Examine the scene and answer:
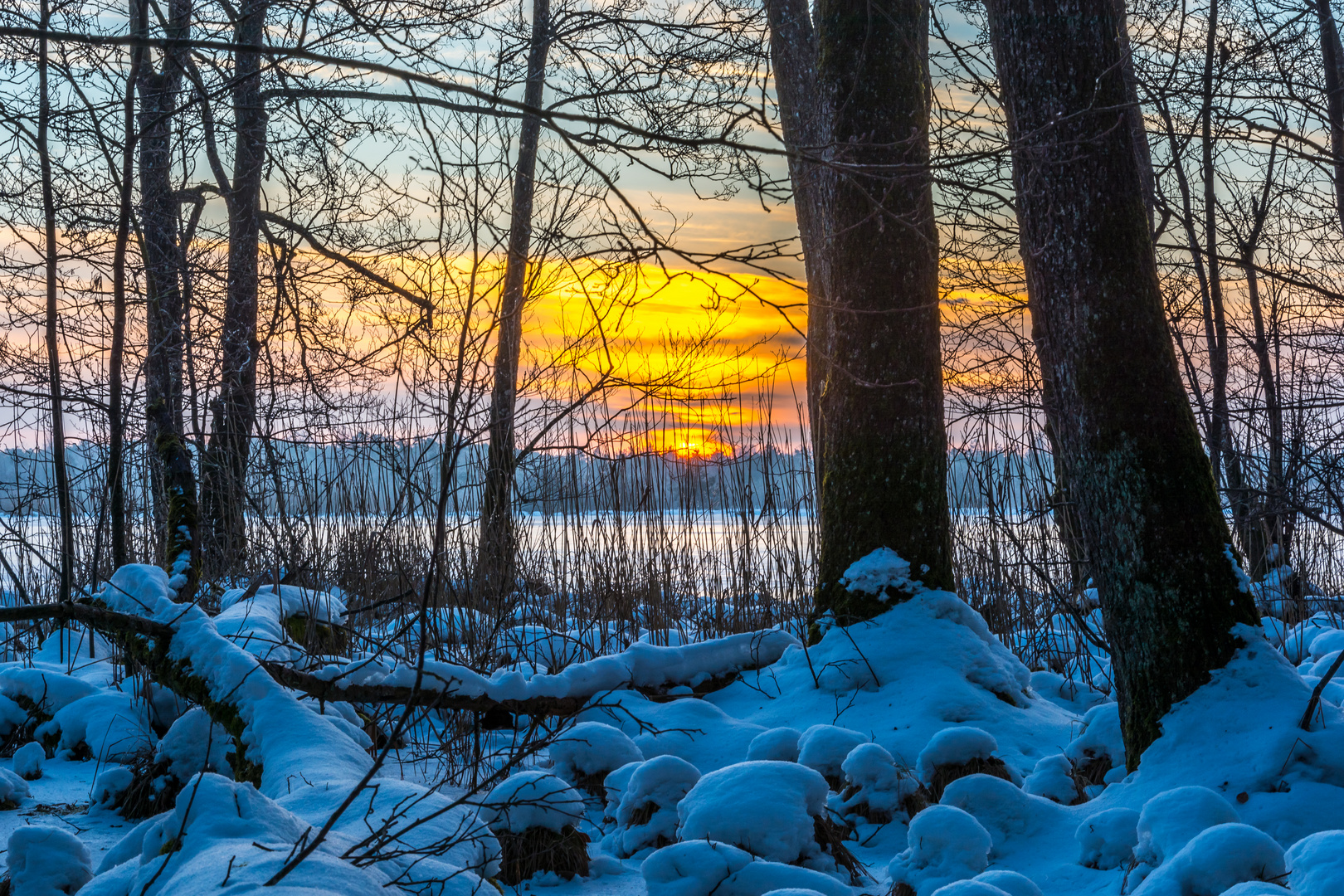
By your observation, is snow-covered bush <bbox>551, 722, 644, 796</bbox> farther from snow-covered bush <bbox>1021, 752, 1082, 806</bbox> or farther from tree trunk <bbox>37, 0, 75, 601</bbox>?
tree trunk <bbox>37, 0, 75, 601</bbox>

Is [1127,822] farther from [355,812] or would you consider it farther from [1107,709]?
[355,812]

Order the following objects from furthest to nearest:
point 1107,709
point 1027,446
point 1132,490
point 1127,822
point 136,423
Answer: point 136,423 → point 1027,446 → point 1107,709 → point 1132,490 → point 1127,822

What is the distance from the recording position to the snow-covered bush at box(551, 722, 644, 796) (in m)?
2.80

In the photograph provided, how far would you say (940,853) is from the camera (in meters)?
1.98

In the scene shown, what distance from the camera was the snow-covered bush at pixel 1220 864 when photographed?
156cm

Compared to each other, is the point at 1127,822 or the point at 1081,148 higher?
the point at 1081,148

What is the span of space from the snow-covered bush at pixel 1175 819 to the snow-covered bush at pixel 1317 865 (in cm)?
23

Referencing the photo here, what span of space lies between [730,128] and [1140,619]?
1.63 meters

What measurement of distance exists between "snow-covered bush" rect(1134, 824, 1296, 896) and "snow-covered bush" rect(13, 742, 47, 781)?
3260 millimetres

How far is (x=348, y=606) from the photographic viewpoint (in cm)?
430

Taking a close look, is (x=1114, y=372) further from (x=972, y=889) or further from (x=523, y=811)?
(x=523, y=811)

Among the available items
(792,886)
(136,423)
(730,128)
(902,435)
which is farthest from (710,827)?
(136,423)

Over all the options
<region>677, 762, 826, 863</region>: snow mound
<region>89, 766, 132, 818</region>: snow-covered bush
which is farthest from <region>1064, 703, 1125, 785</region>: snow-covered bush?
<region>89, 766, 132, 818</region>: snow-covered bush

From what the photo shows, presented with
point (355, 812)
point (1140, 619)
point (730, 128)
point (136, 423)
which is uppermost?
point (730, 128)
